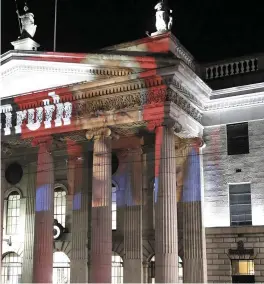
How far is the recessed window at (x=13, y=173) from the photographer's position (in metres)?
35.8

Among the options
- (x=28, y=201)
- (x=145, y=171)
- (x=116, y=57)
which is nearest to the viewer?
(x=116, y=57)

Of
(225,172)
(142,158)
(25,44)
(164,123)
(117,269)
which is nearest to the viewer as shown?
(164,123)

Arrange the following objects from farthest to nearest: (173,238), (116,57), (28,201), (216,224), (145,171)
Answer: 1. (28,201)
2. (145,171)
3. (216,224)
4. (116,57)
5. (173,238)

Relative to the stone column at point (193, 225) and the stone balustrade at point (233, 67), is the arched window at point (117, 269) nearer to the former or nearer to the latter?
the stone column at point (193, 225)

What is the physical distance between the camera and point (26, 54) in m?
31.0

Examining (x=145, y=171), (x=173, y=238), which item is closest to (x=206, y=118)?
(x=145, y=171)

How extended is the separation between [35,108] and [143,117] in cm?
651

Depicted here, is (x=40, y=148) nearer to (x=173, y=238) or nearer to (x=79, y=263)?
(x=79, y=263)

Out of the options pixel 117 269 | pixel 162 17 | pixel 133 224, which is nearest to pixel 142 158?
pixel 133 224

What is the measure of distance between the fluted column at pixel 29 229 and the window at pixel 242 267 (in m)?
11.6

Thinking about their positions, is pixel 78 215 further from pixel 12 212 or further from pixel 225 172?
pixel 225 172

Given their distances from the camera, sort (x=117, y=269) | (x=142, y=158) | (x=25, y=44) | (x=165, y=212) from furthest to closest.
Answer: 1. (x=25, y=44)
2. (x=142, y=158)
3. (x=117, y=269)
4. (x=165, y=212)

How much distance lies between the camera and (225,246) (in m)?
29.3

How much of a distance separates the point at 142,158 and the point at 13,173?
912 centimetres
